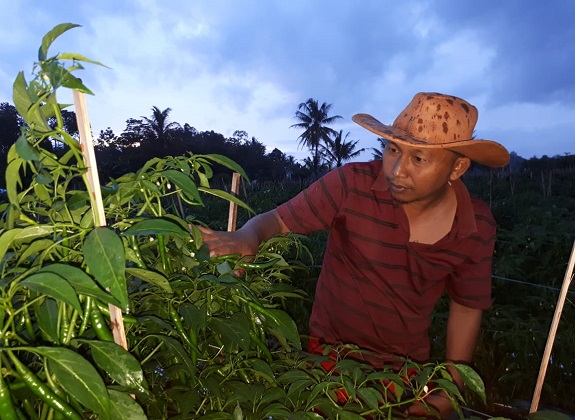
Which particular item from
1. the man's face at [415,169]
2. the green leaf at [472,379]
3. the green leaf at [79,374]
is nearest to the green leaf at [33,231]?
the green leaf at [79,374]

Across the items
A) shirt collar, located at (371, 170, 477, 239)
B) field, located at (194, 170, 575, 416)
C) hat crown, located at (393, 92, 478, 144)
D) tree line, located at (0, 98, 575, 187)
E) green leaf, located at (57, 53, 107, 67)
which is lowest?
field, located at (194, 170, 575, 416)

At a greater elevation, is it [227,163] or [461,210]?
[461,210]

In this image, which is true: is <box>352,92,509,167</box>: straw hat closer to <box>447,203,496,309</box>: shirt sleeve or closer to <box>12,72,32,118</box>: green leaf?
<box>447,203,496,309</box>: shirt sleeve

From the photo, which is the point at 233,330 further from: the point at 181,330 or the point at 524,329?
the point at 524,329

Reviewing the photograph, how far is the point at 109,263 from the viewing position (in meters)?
0.41

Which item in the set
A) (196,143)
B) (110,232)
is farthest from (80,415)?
(196,143)

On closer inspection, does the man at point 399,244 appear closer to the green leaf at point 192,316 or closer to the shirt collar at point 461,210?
the shirt collar at point 461,210

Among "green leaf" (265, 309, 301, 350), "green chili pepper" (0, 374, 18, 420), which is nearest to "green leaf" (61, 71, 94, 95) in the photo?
"green chili pepper" (0, 374, 18, 420)

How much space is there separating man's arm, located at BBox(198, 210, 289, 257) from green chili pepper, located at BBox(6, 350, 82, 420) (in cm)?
40

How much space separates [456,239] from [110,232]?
1170 millimetres

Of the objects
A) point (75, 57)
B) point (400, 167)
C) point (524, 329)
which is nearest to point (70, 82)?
point (75, 57)

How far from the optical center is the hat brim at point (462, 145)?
3.96ft

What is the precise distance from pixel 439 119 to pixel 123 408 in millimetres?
1032

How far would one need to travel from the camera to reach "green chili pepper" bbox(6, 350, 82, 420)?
42 cm
